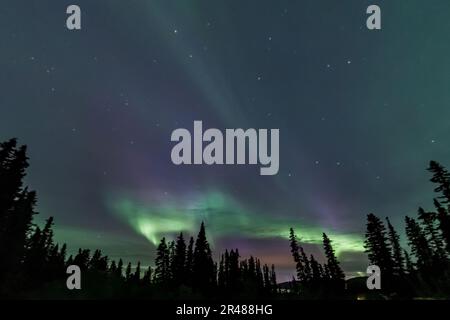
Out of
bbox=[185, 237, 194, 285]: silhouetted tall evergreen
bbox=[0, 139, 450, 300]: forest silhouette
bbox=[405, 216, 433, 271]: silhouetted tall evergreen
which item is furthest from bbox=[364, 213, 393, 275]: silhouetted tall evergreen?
bbox=[185, 237, 194, 285]: silhouetted tall evergreen

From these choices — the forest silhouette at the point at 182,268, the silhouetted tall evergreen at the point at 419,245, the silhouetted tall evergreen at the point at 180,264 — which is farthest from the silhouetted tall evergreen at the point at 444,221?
the silhouetted tall evergreen at the point at 180,264

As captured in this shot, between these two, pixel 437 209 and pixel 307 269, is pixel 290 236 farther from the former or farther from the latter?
pixel 437 209

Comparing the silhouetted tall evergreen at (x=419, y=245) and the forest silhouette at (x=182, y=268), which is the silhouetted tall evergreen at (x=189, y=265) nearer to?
the forest silhouette at (x=182, y=268)

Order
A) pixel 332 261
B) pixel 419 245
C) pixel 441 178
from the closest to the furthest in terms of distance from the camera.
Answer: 1. pixel 441 178
2. pixel 419 245
3. pixel 332 261

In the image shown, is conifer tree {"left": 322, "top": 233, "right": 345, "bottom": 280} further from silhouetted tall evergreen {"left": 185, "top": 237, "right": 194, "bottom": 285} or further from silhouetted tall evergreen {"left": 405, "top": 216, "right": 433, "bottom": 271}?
silhouetted tall evergreen {"left": 185, "top": 237, "right": 194, "bottom": 285}

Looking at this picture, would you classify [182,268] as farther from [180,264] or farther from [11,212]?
[11,212]

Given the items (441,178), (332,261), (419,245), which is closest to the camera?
(441,178)

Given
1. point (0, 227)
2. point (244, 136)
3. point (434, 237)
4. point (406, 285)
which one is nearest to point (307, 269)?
point (434, 237)

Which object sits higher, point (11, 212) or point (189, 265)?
point (11, 212)

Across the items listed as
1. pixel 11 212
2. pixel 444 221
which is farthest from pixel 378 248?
pixel 11 212

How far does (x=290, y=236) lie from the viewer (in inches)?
2869

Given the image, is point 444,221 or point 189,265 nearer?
point 444,221

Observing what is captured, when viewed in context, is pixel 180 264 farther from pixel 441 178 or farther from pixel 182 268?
pixel 441 178

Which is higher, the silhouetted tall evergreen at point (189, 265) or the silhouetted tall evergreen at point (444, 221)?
the silhouetted tall evergreen at point (444, 221)
